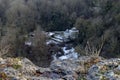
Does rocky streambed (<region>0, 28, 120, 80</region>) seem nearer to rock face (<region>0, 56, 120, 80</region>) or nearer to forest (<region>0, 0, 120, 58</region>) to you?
rock face (<region>0, 56, 120, 80</region>)

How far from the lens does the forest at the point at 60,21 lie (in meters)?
50.7

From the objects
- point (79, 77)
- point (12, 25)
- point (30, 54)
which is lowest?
point (30, 54)

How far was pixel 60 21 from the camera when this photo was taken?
63375mm

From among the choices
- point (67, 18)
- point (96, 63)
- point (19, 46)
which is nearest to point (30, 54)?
point (19, 46)

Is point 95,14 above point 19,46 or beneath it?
above

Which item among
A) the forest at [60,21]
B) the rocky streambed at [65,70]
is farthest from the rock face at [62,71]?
the forest at [60,21]

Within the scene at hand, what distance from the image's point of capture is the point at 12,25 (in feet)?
→ 194

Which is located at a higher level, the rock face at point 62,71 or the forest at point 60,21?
the rock face at point 62,71

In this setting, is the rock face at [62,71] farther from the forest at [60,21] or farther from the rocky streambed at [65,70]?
the forest at [60,21]

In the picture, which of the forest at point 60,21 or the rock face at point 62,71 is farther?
the forest at point 60,21

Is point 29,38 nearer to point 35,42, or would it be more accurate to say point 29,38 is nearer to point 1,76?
point 35,42

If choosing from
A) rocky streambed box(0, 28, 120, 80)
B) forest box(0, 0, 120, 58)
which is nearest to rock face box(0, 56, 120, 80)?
rocky streambed box(0, 28, 120, 80)

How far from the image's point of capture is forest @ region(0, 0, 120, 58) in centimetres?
5066

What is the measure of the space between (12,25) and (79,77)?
54.1 meters
